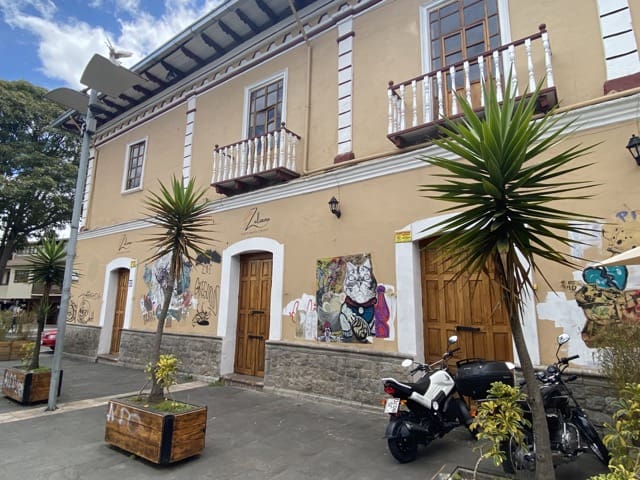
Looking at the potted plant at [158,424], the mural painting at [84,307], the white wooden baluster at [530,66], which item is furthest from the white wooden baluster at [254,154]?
the mural painting at [84,307]

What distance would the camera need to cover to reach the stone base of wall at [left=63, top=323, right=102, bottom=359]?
34.9 ft

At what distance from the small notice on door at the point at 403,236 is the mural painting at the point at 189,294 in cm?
423

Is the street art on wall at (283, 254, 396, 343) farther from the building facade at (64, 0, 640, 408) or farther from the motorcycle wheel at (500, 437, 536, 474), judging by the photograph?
the motorcycle wheel at (500, 437, 536, 474)

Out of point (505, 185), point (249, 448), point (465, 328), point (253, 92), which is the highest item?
point (253, 92)

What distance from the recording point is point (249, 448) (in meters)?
4.19

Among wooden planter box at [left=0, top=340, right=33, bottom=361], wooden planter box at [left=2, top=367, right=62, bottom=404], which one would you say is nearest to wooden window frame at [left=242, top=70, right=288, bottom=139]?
wooden planter box at [left=2, top=367, right=62, bottom=404]

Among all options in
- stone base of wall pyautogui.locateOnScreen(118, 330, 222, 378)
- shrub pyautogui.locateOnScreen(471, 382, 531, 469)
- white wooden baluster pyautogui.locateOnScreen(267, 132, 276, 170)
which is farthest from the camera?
stone base of wall pyautogui.locateOnScreen(118, 330, 222, 378)

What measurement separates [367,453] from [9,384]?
593 centimetres

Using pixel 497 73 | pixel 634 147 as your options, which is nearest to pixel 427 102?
pixel 497 73

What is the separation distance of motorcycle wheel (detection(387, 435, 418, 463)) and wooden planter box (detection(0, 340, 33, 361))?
1166cm

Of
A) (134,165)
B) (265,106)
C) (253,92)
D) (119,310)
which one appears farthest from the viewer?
(134,165)

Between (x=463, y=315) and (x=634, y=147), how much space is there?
2799 millimetres

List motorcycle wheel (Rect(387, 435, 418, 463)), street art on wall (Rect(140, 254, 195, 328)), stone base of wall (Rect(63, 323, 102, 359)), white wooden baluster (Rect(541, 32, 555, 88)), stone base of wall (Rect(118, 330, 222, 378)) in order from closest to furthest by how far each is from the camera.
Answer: motorcycle wheel (Rect(387, 435, 418, 463))
white wooden baluster (Rect(541, 32, 555, 88))
stone base of wall (Rect(118, 330, 222, 378))
street art on wall (Rect(140, 254, 195, 328))
stone base of wall (Rect(63, 323, 102, 359))

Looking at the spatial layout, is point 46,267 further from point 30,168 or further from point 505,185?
point 30,168
